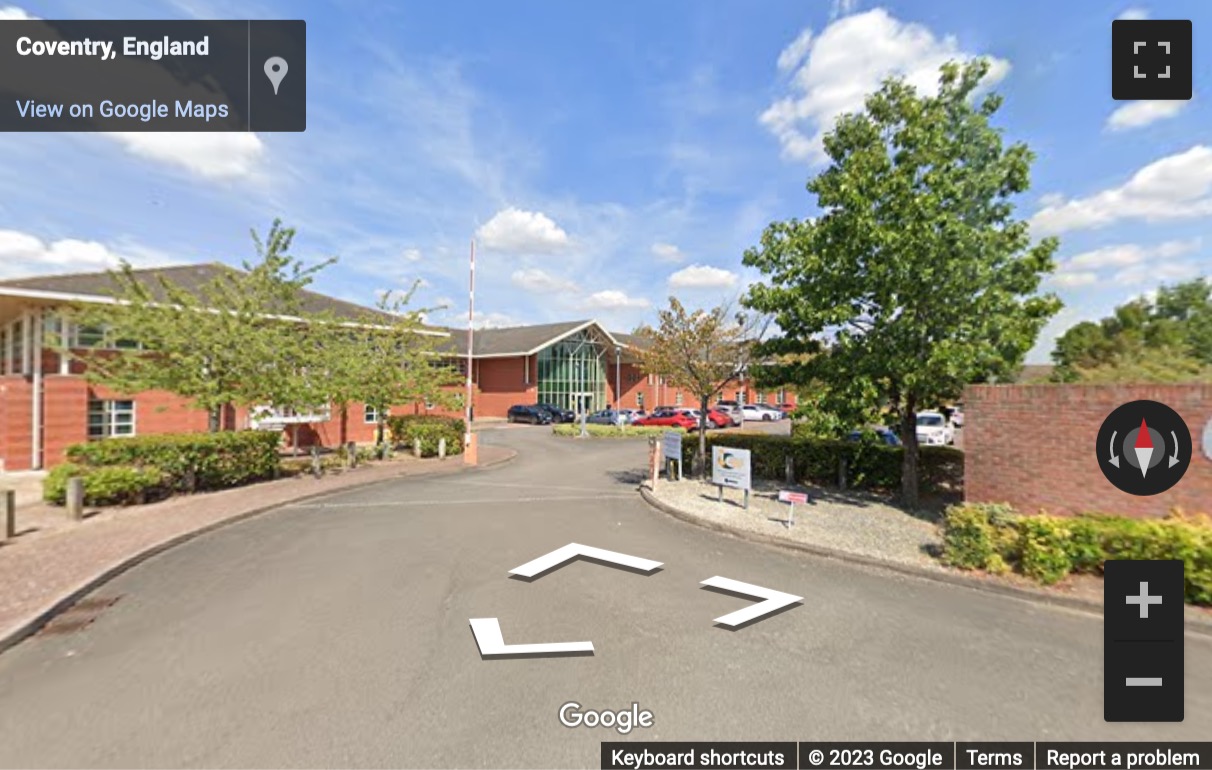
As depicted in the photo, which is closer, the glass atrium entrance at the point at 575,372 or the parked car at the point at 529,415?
the parked car at the point at 529,415

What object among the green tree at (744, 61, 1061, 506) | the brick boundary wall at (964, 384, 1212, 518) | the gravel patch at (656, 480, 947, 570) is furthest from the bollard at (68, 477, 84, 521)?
the brick boundary wall at (964, 384, 1212, 518)

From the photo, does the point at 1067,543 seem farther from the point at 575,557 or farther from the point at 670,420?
the point at 670,420

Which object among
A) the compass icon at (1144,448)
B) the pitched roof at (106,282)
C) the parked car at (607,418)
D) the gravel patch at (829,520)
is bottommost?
the gravel patch at (829,520)

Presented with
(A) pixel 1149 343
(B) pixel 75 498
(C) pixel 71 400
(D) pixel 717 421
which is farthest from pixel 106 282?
(A) pixel 1149 343

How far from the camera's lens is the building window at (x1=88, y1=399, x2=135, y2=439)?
1614 centimetres

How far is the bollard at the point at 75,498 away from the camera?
29.8 ft

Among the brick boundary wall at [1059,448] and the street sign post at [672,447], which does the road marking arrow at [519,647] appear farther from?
the street sign post at [672,447]

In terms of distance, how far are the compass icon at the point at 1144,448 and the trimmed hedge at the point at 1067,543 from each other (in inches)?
27.6

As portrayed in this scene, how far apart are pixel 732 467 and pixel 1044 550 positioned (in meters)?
5.27

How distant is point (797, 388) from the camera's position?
11.3 meters

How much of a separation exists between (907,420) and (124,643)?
40.4ft

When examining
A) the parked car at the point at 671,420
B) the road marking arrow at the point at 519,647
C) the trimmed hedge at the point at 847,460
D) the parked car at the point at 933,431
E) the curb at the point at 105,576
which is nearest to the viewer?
the road marking arrow at the point at 519,647

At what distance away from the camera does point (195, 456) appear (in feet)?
38.3

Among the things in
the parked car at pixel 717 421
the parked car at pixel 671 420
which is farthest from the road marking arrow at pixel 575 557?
the parked car at pixel 717 421
